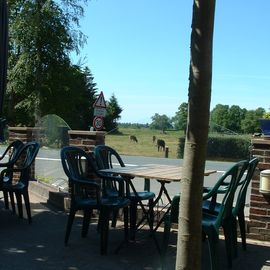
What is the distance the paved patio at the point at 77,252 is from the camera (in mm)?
4465

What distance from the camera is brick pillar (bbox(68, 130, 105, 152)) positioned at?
258 inches

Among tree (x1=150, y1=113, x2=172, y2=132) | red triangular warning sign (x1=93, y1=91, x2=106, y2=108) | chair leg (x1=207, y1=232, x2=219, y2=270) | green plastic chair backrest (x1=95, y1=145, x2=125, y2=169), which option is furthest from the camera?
tree (x1=150, y1=113, x2=172, y2=132)

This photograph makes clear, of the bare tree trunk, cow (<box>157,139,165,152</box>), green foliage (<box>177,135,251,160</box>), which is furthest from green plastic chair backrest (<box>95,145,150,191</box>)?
cow (<box>157,139,165,152</box>)

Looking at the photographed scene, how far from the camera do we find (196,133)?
2.30 meters

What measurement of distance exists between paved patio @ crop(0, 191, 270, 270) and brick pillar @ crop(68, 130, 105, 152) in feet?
3.55

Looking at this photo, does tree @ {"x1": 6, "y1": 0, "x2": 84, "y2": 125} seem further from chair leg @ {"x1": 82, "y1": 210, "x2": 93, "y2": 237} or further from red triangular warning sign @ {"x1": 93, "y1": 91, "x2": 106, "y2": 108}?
chair leg @ {"x1": 82, "y1": 210, "x2": 93, "y2": 237}

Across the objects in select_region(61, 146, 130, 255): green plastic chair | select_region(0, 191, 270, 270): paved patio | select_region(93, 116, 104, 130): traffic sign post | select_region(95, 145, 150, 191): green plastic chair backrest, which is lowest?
select_region(0, 191, 270, 270): paved patio

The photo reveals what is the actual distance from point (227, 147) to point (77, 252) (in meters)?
20.2

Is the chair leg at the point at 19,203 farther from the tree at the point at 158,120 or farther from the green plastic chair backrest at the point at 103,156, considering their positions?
the tree at the point at 158,120

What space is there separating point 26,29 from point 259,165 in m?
23.7

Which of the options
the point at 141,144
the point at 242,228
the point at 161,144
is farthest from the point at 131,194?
the point at 141,144

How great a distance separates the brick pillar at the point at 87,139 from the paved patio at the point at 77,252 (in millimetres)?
1081

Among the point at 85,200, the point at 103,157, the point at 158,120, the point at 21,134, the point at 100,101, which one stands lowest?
the point at 85,200

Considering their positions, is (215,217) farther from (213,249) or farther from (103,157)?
(103,157)
